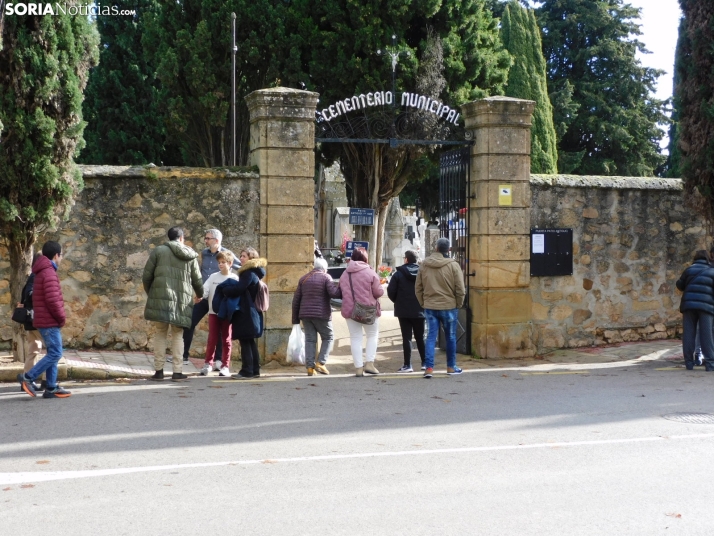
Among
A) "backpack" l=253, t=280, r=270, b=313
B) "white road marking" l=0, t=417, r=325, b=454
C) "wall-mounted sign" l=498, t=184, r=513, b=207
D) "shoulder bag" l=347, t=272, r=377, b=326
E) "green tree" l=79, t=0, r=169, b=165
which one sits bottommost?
"white road marking" l=0, t=417, r=325, b=454

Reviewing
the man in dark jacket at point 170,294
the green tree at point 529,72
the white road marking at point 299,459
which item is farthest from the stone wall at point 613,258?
the green tree at point 529,72

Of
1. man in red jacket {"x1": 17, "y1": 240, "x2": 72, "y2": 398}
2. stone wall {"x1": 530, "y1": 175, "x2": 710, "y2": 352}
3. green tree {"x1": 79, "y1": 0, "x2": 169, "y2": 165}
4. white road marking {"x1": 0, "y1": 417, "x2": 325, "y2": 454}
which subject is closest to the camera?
white road marking {"x1": 0, "y1": 417, "x2": 325, "y2": 454}

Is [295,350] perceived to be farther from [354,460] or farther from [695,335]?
[354,460]

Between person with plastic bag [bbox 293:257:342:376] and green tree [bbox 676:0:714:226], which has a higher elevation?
green tree [bbox 676:0:714:226]

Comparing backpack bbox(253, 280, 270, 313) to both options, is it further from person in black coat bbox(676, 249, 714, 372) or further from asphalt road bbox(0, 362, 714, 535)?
person in black coat bbox(676, 249, 714, 372)

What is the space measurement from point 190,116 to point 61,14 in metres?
14.8

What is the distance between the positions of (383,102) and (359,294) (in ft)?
10.5

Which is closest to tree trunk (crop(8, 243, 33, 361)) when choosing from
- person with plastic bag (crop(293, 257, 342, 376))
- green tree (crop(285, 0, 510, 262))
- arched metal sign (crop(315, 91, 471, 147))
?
person with plastic bag (crop(293, 257, 342, 376))

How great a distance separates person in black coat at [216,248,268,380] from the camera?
1059 centimetres

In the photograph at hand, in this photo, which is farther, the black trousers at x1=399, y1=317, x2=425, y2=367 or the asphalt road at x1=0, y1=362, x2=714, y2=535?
the black trousers at x1=399, y1=317, x2=425, y2=367

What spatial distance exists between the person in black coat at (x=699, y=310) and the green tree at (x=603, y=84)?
27507 millimetres

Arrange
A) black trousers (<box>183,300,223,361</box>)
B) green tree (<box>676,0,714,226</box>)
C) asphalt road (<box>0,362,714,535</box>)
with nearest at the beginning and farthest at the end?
asphalt road (<box>0,362,714,535</box>)
black trousers (<box>183,300,223,361</box>)
green tree (<box>676,0,714,226</box>)

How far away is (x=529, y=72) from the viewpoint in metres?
32.2

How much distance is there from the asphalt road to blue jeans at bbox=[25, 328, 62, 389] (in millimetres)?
284
